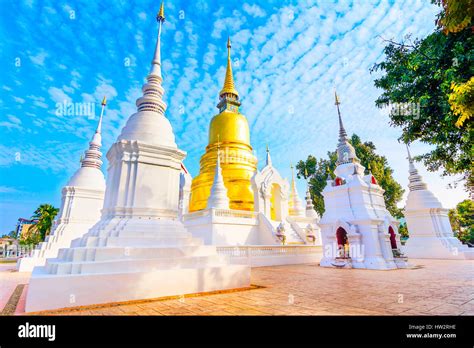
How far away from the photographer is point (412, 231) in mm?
18328

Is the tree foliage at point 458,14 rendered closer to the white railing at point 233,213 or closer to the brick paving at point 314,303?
the brick paving at point 314,303

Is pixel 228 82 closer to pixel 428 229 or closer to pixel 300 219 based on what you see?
pixel 300 219

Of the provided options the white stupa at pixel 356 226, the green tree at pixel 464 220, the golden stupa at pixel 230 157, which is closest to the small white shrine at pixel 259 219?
the golden stupa at pixel 230 157

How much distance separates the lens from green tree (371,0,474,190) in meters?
6.25

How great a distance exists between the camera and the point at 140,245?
18.1 feet

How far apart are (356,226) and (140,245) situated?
10362 mm

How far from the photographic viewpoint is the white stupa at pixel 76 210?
1224 centimetres

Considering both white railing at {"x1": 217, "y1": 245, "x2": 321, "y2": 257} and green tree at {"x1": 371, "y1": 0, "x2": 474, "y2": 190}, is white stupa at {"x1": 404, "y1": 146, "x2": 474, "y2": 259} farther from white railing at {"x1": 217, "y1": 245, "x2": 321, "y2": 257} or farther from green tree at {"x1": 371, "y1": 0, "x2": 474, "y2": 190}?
green tree at {"x1": 371, "y1": 0, "x2": 474, "y2": 190}

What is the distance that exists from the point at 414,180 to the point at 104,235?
21.8 metres

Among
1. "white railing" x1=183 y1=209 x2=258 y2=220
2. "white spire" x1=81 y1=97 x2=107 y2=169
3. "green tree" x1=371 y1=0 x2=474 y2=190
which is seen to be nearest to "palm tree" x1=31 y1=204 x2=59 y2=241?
"white spire" x1=81 y1=97 x2=107 y2=169

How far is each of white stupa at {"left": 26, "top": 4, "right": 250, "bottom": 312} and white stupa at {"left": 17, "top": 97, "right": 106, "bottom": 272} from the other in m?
8.29

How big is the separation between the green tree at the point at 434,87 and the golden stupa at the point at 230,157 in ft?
43.9

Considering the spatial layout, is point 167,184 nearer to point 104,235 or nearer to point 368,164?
point 104,235
